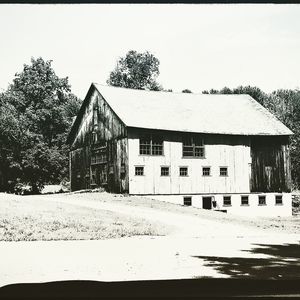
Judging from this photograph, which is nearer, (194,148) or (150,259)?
(150,259)

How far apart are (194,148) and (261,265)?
8.73 metres

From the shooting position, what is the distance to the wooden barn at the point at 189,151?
30.3 feet

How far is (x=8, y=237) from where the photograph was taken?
5984 millimetres

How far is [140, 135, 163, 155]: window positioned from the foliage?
6.74 m

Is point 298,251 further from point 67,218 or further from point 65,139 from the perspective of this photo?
point 65,139

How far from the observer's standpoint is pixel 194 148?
47.2 ft

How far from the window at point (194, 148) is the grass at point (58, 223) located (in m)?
6.25

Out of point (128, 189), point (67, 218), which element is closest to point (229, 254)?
point (67, 218)

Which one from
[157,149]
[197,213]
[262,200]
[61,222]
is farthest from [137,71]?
[262,200]

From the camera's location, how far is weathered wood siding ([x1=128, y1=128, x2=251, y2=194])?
13648mm

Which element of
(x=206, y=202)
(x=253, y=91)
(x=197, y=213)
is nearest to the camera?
(x=253, y=91)

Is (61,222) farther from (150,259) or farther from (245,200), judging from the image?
(245,200)

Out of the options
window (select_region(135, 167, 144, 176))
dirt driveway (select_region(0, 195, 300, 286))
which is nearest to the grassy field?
dirt driveway (select_region(0, 195, 300, 286))

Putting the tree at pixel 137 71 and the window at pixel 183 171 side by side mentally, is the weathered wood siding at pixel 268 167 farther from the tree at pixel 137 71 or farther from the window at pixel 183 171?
the tree at pixel 137 71
